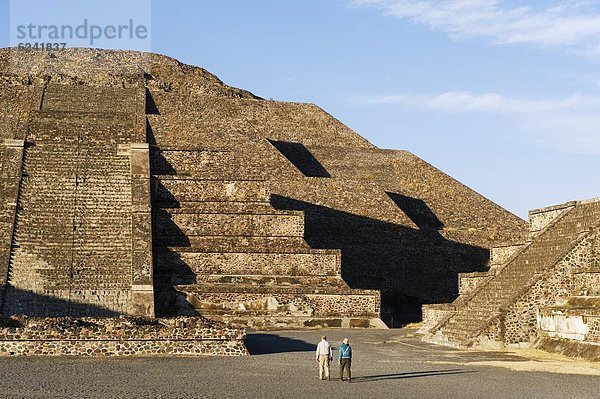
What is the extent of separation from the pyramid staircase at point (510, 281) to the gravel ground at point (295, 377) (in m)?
1.28

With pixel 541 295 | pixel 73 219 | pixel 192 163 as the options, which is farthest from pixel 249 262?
pixel 541 295

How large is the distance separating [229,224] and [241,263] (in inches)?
81.8

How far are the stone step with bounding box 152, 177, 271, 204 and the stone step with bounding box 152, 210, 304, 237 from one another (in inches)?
60.8

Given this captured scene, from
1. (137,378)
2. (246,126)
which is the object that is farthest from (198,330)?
(246,126)

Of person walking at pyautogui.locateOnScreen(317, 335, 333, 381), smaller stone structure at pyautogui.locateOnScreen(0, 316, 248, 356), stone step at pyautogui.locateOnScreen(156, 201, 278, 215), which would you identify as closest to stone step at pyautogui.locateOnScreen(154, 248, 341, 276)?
stone step at pyautogui.locateOnScreen(156, 201, 278, 215)

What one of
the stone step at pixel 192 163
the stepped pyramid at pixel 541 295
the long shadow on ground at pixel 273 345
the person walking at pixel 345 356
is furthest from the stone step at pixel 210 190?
the person walking at pixel 345 356

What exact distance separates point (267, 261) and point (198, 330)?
10.7 meters

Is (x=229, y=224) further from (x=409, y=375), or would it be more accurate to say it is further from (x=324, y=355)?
(x=324, y=355)

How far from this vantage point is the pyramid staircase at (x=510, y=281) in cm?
2652

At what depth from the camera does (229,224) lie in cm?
3600

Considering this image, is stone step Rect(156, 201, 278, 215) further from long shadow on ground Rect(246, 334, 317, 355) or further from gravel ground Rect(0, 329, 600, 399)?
gravel ground Rect(0, 329, 600, 399)

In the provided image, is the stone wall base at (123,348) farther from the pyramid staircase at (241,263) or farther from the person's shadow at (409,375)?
the pyramid staircase at (241,263)

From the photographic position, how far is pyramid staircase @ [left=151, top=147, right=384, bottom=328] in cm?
3294

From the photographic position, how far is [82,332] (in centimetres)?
2342
